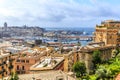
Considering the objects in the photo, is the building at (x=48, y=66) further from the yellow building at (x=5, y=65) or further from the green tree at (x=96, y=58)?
the yellow building at (x=5, y=65)

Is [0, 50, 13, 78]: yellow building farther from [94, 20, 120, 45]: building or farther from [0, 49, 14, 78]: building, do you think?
[94, 20, 120, 45]: building

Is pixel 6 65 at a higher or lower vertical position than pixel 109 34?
lower

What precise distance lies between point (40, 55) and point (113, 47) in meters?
11.6

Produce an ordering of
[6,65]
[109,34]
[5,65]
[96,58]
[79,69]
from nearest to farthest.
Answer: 1. [79,69]
2. [96,58]
3. [5,65]
4. [6,65]
5. [109,34]

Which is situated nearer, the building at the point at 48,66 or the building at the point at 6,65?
the building at the point at 48,66

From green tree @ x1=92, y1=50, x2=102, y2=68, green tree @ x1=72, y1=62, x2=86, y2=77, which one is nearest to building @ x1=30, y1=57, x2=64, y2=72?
green tree @ x1=72, y1=62, x2=86, y2=77

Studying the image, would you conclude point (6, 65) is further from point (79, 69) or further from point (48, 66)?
point (79, 69)

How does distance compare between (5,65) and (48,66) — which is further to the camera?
(5,65)

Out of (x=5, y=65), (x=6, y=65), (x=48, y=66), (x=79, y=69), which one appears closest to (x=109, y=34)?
(x=6, y=65)

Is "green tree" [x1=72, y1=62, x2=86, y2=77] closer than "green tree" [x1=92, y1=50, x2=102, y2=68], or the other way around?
"green tree" [x1=72, y1=62, x2=86, y2=77]

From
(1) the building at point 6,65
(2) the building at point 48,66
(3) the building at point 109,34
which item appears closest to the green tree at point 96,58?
(2) the building at point 48,66

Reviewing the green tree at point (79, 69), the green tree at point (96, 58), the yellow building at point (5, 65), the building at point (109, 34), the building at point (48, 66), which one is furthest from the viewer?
the building at point (109, 34)

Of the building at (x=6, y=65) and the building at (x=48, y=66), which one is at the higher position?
the building at (x=48, y=66)

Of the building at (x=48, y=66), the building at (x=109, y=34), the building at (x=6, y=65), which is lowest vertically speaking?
the building at (x=6, y=65)
